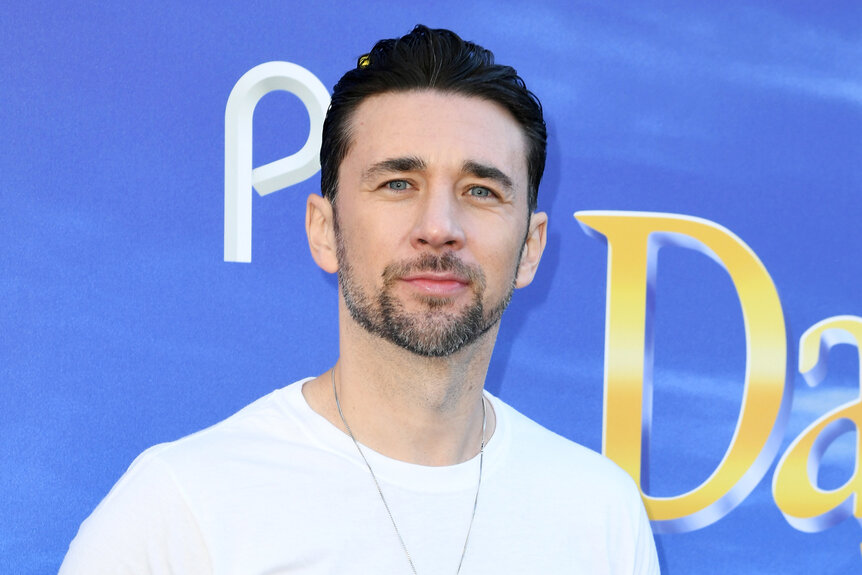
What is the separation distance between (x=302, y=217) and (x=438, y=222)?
0.51m

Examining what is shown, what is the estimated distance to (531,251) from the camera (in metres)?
1.73

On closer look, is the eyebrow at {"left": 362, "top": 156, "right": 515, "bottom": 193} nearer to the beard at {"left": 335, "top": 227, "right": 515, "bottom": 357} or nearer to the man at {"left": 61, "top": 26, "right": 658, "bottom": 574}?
the man at {"left": 61, "top": 26, "right": 658, "bottom": 574}

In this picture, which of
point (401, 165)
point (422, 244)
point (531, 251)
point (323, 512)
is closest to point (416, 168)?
point (401, 165)

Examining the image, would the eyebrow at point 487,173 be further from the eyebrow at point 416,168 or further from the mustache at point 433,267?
the mustache at point 433,267

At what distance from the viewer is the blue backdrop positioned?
1709 mm

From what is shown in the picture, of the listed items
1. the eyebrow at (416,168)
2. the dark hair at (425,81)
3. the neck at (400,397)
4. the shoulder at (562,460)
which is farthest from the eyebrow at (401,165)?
the shoulder at (562,460)

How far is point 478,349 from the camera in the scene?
155cm

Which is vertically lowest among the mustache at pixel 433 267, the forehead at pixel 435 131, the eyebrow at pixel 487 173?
the mustache at pixel 433 267

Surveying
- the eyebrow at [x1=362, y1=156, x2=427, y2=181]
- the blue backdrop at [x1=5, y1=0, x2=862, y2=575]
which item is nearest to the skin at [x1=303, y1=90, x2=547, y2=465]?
the eyebrow at [x1=362, y1=156, x2=427, y2=181]

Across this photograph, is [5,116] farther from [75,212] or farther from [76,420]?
[76,420]

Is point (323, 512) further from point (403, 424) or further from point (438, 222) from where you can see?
point (438, 222)

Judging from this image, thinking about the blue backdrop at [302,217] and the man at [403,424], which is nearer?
the man at [403,424]

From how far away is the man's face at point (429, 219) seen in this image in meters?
1.45

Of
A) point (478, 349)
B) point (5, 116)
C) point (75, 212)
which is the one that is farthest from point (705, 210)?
point (5, 116)
